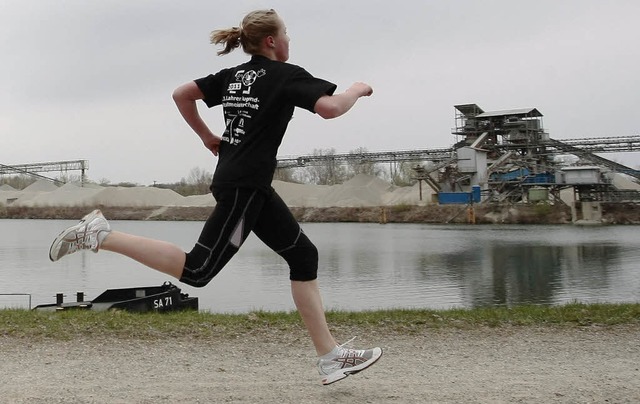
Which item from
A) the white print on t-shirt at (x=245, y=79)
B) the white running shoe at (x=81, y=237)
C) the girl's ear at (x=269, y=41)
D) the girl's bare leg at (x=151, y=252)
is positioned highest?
the girl's ear at (x=269, y=41)

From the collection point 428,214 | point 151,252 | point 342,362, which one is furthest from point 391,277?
point 428,214

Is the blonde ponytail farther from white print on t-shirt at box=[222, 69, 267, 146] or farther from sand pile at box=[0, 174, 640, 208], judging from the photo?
sand pile at box=[0, 174, 640, 208]

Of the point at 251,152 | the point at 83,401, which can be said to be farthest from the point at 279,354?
the point at 251,152

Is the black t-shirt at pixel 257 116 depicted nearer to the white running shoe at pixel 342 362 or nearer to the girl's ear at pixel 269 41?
the girl's ear at pixel 269 41

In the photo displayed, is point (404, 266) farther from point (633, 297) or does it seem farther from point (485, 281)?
point (633, 297)

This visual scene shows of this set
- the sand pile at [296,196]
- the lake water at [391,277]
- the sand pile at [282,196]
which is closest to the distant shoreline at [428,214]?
the sand pile at [296,196]

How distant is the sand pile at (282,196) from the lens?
104312 mm

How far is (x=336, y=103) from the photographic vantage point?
3.81 metres

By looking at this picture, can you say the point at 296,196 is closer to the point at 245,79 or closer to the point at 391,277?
the point at 391,277

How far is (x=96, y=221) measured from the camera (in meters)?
4.40

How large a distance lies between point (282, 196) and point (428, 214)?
3080cm

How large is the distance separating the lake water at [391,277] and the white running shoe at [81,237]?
10.4 m

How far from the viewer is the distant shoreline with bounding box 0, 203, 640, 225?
2901 inches

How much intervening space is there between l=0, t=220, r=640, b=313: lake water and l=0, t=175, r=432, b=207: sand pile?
196ft
